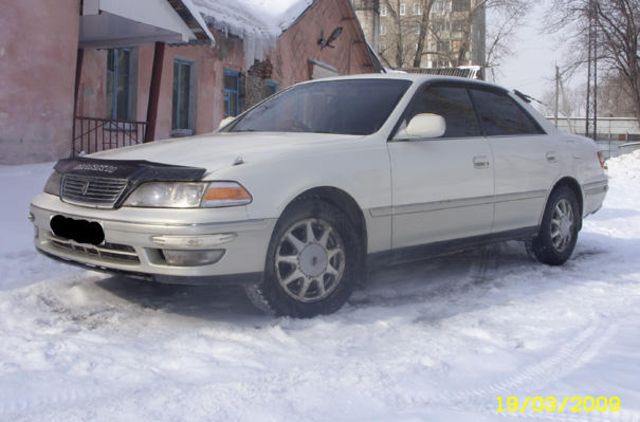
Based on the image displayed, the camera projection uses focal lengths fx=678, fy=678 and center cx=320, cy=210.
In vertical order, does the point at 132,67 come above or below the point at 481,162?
above

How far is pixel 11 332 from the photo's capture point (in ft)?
11.6

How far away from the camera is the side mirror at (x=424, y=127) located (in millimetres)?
4363

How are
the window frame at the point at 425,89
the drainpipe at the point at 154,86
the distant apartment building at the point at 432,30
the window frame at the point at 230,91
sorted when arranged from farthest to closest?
the distant apartment building at the point at 432,30
the window frame at the point at 230,91
the drainpipe at the point at 154,86
the window frame at the point at 425,89

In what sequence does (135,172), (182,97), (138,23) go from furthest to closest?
1. (182,97)
2. (138,23)
3. (135,172)

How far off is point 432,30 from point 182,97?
3096 cm

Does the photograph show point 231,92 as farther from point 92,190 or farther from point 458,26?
point 458,26

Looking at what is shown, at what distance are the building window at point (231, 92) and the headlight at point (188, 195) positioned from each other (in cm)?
1159

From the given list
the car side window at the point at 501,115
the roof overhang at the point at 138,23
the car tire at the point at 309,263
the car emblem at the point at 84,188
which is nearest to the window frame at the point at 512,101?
the car side window at the point at 501,115

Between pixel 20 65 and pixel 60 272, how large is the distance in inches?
196

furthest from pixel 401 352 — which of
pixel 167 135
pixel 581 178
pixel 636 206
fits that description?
pixel 167 135

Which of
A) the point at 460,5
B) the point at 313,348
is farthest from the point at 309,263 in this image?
the point at 460,5

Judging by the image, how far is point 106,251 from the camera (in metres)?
3.73

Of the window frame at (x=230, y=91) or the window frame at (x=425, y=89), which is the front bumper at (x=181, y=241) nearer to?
the window frame at (x=425, y=89)
